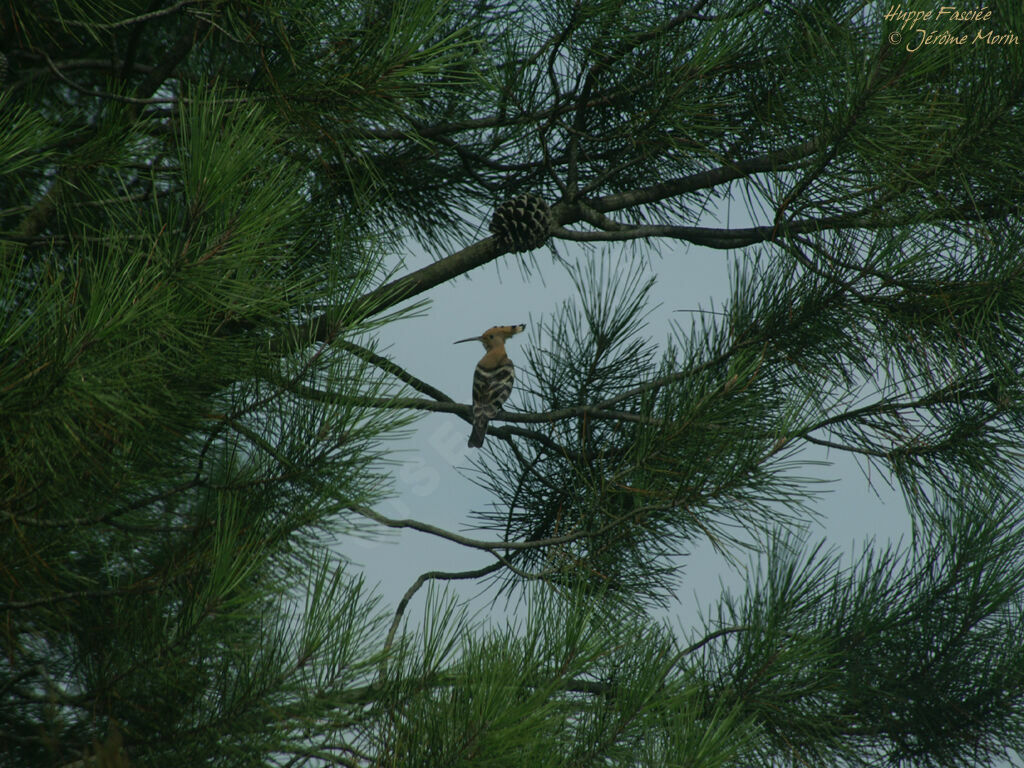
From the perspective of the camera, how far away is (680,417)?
1.02m

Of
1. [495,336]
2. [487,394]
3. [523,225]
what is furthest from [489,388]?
[495,336]

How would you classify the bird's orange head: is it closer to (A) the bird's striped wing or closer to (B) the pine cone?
(A) the bird's striped wing

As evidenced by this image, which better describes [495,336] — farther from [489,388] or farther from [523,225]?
[523,225]

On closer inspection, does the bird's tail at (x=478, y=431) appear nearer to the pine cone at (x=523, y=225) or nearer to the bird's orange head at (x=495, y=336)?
the pine cone at (x=523, y=225)

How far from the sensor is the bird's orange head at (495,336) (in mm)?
1921

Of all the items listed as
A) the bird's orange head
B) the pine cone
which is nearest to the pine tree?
the pine cone

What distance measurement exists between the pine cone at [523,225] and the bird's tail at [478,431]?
0.88 ft

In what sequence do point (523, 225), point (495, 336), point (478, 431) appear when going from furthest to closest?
point (495, 336) < point (478, 431) < point (523, 225)

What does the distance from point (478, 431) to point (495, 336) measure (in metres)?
0.50

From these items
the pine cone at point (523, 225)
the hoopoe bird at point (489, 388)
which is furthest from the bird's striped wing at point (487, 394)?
the pine cone at point (523, 225)

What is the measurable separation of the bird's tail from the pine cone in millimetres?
268

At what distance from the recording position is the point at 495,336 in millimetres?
1938

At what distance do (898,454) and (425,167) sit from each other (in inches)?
37.7

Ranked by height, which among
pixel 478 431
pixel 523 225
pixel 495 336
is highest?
pixel 495 336
